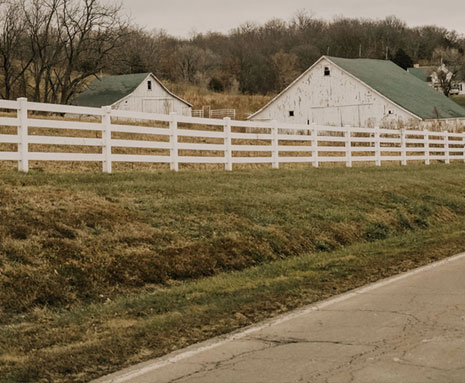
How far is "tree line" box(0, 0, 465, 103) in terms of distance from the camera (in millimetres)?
61719

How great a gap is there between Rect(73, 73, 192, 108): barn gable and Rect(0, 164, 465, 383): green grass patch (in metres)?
51.4

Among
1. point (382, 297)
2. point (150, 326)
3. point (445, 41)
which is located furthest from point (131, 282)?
point (445, 41)

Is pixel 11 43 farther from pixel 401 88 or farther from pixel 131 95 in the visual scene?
pixel 401 88

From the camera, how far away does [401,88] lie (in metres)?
55.8

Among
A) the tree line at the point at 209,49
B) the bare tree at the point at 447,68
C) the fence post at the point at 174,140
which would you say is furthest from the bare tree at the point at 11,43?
the bare tree at the point at 447,68

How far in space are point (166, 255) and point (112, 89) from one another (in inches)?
2372

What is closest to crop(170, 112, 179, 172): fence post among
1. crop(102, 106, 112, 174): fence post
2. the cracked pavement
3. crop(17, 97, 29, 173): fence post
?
crop(102, 106, 112, 174): fence post

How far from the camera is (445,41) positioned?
152m

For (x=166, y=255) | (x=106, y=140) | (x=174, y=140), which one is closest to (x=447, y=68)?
(x=174, y=140)

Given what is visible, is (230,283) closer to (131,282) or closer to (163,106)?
(131,282)

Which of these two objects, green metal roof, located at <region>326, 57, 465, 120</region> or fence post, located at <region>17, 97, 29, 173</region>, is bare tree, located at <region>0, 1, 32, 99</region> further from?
fence post, located at <region>17, 97, 29, 173</region>

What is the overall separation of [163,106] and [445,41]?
9921 centimetres

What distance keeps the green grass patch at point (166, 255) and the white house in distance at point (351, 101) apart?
115 ft

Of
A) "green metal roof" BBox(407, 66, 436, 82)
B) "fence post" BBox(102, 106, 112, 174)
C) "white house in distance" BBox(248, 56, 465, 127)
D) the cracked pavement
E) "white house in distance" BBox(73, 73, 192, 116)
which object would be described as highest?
"green metal roof" BBox(407, 66, 436, 82)
